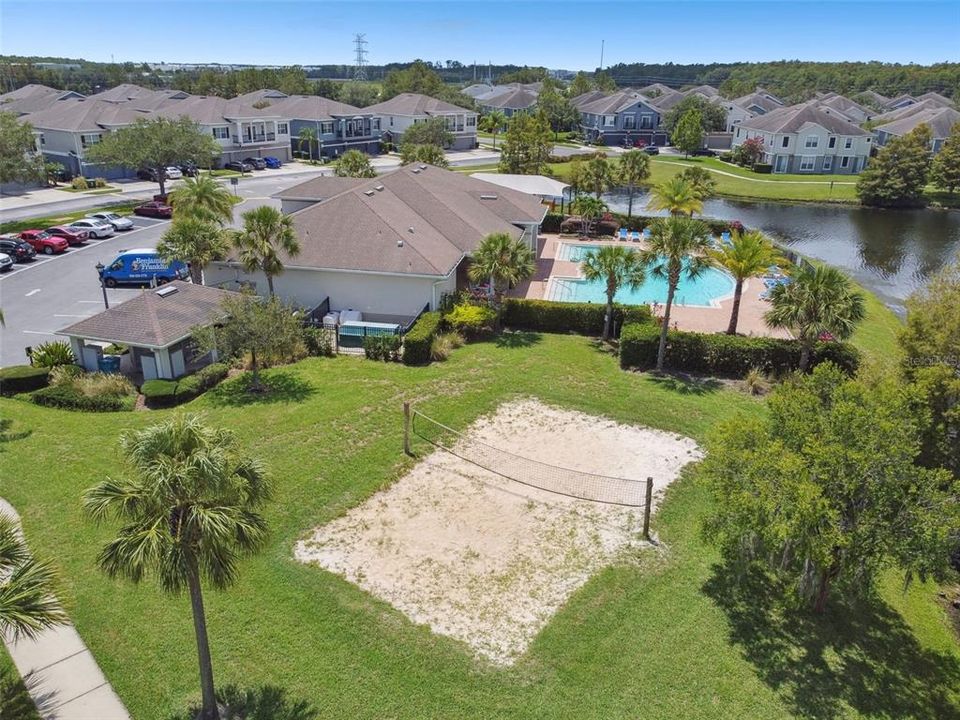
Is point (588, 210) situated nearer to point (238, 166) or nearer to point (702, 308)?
Result: point (702, 308)

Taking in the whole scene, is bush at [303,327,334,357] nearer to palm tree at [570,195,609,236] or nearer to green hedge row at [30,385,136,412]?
green hedge row at [30,385,136,412]

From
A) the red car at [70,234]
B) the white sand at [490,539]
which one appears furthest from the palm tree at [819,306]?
the red car at [70,234]

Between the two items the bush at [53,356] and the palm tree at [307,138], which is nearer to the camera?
the bush at [53,356]

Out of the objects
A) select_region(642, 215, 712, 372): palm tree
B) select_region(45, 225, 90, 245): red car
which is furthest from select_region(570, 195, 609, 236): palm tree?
select_region(45, 225, 90, 245): red car

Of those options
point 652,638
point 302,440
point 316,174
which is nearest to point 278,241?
point 302,440

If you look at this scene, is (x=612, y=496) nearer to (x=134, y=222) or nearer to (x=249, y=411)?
(x=249, y=411)

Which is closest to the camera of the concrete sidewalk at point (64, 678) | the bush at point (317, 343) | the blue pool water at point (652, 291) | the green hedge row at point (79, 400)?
the concrete sidewalk at point (64, 678)

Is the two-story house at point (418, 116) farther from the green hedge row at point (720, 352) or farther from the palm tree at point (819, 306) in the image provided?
the palm tree at point (819, 306)
